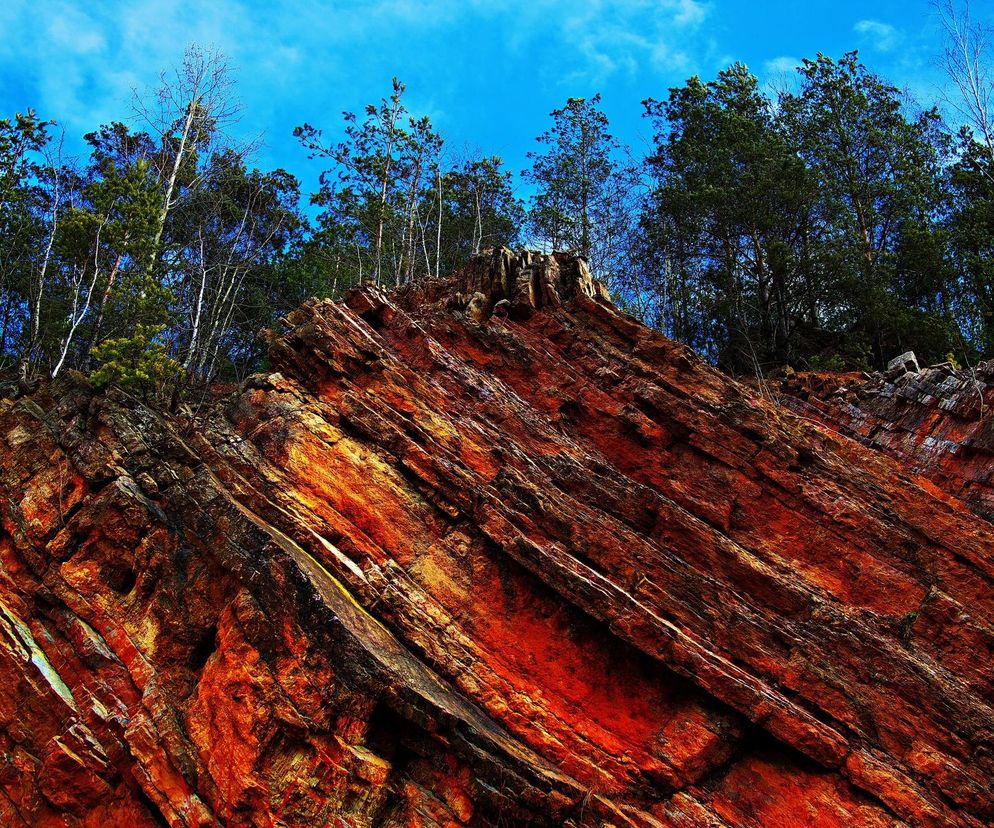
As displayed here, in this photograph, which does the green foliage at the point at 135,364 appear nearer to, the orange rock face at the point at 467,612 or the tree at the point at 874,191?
the orange rock face at the point at 467,612

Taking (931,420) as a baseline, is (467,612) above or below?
below

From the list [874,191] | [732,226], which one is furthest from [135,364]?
[874,191]

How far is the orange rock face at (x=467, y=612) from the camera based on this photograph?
898 centimetres

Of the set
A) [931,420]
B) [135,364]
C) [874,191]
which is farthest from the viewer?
[874,191]

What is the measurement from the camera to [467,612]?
431 inches

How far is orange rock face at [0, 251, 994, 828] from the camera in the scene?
898 centimetres

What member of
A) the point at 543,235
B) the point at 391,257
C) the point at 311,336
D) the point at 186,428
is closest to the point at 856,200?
the point at 543,235

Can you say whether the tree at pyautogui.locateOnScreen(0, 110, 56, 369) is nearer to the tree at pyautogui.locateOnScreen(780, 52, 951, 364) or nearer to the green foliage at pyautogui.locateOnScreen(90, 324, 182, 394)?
the green foliage at pyautogui.locateOnScreen(90, 324, 182, 394)

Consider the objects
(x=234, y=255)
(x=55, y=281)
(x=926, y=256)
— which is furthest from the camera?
(x=234, y=255)

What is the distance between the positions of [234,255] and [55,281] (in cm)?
1032

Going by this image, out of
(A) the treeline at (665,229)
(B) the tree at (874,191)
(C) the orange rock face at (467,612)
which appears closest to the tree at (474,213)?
(A) the treeline at (665,229)

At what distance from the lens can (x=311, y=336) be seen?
572 inches

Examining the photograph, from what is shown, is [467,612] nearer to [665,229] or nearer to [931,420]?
[931,420]

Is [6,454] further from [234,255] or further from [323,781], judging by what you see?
[234,255]
